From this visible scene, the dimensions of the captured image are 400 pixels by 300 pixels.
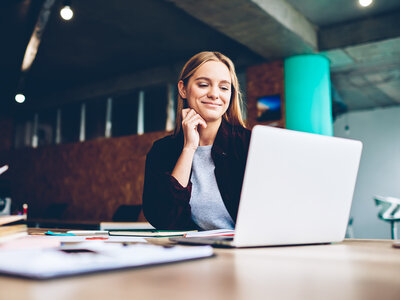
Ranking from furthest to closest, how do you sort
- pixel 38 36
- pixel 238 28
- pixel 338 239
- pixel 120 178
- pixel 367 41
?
pixel 120 178
pixel 367 41
pixel 238 28
pixel 38 36
pixel 338 239

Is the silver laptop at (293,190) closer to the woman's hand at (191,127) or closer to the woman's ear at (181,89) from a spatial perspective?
the woman's hand at (191,127)

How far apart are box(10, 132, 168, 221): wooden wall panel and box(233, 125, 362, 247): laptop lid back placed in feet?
21.1

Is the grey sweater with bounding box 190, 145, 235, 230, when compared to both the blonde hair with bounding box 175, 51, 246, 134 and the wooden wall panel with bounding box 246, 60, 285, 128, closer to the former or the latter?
the blonde hair with bounding box 175, 51, 246, 134

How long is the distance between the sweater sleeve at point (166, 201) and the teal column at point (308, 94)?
422cm

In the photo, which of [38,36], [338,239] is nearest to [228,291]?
[338,239]

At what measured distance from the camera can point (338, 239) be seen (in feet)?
Result: 3.58

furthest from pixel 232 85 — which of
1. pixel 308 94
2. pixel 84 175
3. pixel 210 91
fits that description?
pixel 84 175

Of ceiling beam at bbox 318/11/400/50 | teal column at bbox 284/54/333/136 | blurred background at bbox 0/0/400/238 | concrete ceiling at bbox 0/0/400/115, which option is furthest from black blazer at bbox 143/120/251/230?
ceiling beam at bbox 318/11/400/50

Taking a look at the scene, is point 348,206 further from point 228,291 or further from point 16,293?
point 16,293

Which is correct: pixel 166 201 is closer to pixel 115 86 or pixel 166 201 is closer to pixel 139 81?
pixel 139 81

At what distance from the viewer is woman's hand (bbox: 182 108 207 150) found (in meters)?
1.58

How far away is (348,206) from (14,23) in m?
5.75

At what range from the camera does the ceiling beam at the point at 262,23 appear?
14.8ft

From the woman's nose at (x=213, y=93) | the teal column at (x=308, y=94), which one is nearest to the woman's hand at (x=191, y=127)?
the woman's nose at (x=213, y=93)
